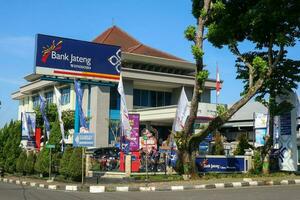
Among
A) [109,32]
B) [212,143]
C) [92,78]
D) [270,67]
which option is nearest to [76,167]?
[92,78]

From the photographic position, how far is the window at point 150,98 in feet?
196

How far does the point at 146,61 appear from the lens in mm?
57750

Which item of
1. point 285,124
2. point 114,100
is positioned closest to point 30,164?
point 285,124

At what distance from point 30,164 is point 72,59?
7701 millimetres

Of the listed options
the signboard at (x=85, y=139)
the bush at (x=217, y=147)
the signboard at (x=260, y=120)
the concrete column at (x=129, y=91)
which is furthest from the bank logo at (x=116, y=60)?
the concrete column at (x=129, y=91)

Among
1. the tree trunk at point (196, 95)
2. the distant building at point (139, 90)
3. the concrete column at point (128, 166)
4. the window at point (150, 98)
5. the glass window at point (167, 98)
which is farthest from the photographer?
the glass window at point (167, 98)

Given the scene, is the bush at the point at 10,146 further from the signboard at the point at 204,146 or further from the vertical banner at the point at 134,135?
the signboard at the point at 204,146

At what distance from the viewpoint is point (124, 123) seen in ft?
77.5

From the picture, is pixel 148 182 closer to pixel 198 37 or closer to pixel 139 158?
pixel 139 158

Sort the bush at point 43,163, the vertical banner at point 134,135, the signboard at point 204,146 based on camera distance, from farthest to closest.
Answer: the signboard at point 204,146 < the bush at point 43,163 < the vertical banner at point 134,135

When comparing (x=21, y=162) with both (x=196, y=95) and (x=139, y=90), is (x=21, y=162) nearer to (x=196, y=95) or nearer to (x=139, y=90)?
(x=196, y=95)

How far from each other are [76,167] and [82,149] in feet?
3.21

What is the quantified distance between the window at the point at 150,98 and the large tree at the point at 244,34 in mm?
34894

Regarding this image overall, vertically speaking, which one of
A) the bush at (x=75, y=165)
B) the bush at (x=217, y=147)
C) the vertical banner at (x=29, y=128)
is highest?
the vertical banner at (x=29, y=128)
